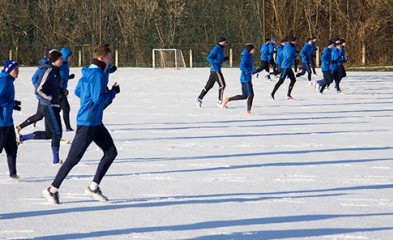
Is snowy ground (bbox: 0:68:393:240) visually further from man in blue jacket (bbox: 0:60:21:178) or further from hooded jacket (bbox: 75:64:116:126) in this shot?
hooded jacket (bbox: 75:64:116:126)

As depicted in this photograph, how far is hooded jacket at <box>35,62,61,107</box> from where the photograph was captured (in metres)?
9.82

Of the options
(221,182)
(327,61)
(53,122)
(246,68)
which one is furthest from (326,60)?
(221,182)

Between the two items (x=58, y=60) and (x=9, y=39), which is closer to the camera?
(x=58, y=60)

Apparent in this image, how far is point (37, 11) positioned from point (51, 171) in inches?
2215

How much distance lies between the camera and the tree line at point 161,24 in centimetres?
5438

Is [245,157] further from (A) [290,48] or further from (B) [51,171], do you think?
(A) [290,48]

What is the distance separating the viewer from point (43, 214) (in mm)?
7020

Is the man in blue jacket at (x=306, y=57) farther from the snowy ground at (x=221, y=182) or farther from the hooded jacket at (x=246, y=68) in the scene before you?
the hooded jacket at (x=246, y=68)

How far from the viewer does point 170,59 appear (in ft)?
170

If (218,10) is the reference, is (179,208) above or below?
below

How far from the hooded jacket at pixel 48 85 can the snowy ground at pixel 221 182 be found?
827 mm

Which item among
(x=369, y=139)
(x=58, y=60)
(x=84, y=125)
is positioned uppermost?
(x=58, y=60)

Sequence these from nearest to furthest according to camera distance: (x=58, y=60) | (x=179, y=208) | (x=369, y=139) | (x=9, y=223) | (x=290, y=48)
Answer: (x=9, y=223) → (x=179, y=208) → (x=58, y=60) → (x=369, y=139) → (x=290, y=48)

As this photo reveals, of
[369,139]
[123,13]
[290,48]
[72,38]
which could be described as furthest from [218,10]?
[369,139]
